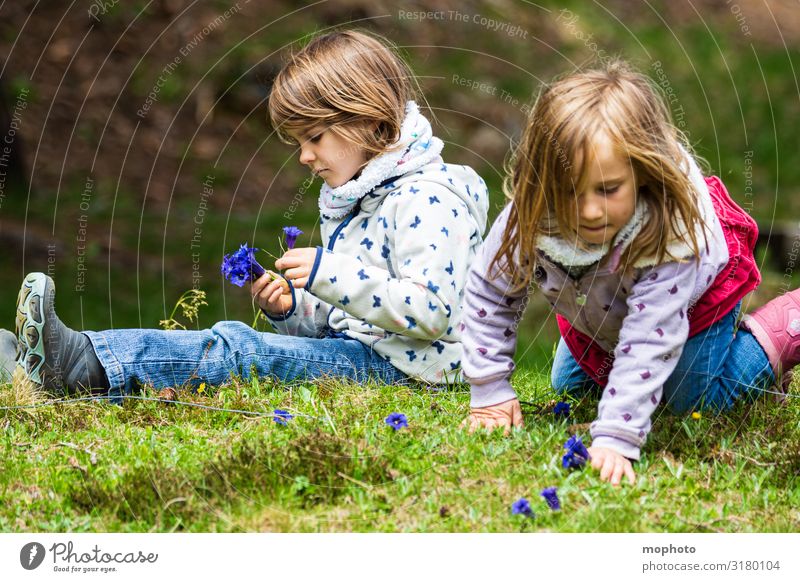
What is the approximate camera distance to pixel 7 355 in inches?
152

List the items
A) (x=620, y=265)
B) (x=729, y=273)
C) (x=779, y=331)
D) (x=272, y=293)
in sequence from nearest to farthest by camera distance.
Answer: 1. (x=620, y=265)
2. (x=729, y=273)
3. (x=779, y=331)
4. (x=272, y=293)

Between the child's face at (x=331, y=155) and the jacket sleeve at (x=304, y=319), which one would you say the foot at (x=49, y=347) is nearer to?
the jacket sleeve at (x=304, y=319)

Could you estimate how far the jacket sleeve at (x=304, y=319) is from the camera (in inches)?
166

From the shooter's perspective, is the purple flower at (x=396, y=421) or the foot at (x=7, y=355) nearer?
the purple flower at (x=396, y=421)

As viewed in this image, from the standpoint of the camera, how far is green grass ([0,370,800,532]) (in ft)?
8.86

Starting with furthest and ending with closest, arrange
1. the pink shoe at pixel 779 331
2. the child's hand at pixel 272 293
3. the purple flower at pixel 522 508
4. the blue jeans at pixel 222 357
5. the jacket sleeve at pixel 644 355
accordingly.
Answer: the child's hand at pixel 272 293
the blue jeans at pixel 222 357
the pink shoe at pixel 779 331
the jacket sleeve at pixel 644 355
the purple flower at pixel 522 508

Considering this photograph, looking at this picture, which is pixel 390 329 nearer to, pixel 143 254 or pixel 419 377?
pixel 419 377

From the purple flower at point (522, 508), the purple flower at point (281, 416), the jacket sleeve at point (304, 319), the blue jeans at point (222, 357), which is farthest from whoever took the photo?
the jacket sleeve at point (304, 319)

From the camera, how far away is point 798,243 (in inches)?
323

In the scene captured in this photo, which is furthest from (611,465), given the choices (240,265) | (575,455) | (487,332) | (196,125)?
(196,125)

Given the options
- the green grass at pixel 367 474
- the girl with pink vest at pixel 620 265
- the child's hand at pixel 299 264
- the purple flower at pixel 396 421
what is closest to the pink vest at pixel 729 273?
the girl with pink vest at pixel 620 265

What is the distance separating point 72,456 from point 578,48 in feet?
26.0

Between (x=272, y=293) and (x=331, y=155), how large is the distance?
57 centimetres

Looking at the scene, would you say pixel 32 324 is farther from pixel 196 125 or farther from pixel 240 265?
pixel 196 125
